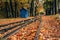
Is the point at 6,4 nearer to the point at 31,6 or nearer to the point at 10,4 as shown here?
the point at 10,4

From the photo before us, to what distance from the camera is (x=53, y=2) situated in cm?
5850

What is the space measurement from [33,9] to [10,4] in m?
11.0

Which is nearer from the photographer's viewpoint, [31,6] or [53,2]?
[31,6]

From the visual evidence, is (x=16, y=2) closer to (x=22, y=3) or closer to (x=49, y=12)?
(x=22, y=3)

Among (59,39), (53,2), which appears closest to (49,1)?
(53,2)

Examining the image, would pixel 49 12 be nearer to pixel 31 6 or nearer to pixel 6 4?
pixel 31 6

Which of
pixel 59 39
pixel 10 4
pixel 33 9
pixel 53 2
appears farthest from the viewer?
pixel 53 2

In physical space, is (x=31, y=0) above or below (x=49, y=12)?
above

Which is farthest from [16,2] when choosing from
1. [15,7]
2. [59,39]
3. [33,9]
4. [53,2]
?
[59,39]

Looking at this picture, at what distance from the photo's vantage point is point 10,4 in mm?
41938

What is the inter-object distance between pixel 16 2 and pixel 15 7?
117 centimetres

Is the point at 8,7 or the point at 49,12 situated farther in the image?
the point at 49,12

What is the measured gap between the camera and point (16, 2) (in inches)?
A: 1676

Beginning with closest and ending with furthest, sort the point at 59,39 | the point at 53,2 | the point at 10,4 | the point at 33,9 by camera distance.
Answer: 1. the point at 59,39
2. the point at 10,4
3. the point at 33,9
4. the point at 53,2
